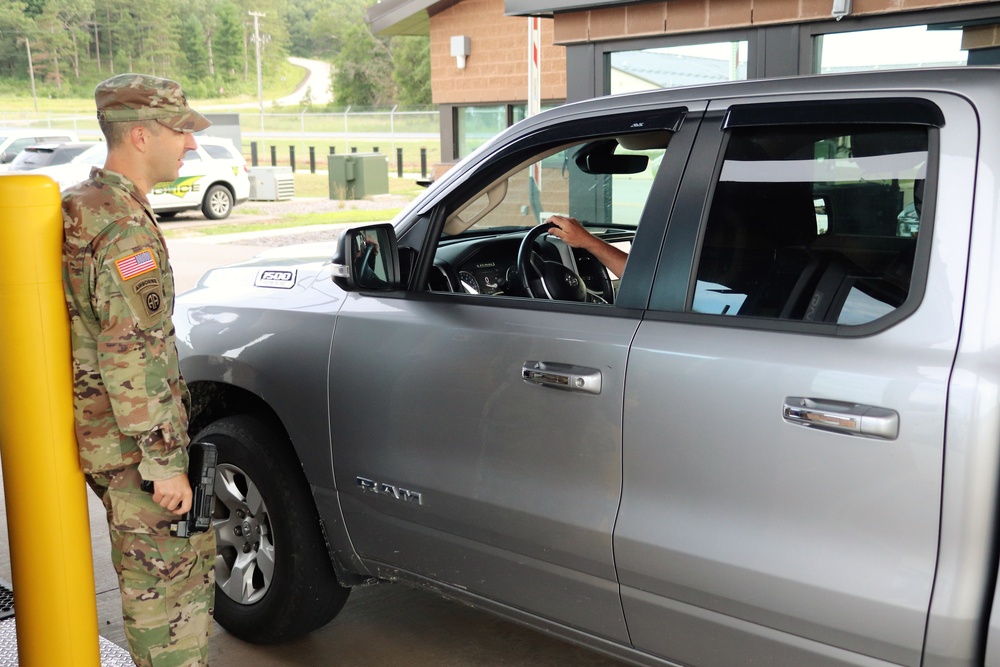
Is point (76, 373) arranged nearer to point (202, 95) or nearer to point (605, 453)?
point (605, 453)

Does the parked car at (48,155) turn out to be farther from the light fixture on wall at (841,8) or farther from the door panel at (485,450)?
the door panel at (485,450)

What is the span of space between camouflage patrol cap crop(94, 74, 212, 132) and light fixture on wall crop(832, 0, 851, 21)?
534 centimetres

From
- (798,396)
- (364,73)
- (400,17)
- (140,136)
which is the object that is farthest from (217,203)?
(364,73)

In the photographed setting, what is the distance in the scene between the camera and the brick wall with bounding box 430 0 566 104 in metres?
16.5

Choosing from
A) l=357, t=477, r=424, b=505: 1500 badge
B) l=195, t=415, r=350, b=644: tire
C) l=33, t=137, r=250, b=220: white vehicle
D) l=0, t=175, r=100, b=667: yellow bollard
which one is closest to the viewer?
l=0, t=175, r=100, b=667: yellow bollard

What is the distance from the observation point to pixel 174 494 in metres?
2.66

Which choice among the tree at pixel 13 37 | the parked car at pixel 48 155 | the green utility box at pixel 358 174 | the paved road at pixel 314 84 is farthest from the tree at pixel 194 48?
the parked car at pixel 48 155

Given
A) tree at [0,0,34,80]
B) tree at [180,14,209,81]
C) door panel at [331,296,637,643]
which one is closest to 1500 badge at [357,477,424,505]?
door panel at [331,296,637,643]

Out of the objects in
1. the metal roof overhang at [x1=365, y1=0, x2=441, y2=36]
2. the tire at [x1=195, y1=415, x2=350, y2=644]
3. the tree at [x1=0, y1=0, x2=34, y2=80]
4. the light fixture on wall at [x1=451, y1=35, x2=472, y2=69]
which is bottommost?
the tire at [x1=195, y1=415, x2=350, y2=644]

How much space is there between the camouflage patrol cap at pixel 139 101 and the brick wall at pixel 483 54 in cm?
1338

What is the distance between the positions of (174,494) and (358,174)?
24335 millimetres

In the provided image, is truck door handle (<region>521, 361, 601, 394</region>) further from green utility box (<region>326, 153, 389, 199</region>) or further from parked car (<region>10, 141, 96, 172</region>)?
green utility box (<region>326, 153, 389, 199</region>)

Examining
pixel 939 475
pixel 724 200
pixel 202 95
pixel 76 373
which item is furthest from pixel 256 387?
pixel 202 95

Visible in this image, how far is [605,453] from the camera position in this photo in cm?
251
